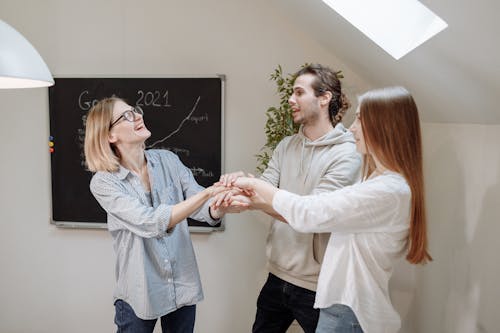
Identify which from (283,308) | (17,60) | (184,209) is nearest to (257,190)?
(184,209)

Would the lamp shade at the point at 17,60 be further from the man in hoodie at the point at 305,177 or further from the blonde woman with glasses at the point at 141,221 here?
the man in hoodie at the point at 305,177

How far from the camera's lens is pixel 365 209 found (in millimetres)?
1342

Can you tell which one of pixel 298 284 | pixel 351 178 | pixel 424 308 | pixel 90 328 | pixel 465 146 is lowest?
pixel 90 328

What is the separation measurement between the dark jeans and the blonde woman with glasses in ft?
1.06

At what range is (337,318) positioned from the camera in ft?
4.77

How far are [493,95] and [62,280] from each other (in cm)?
282

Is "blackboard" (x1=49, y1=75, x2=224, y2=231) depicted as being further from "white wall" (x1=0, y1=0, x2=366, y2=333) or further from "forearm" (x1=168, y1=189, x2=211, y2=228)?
"forearm" (x1=168, y1=189, x2=211, y2=228)

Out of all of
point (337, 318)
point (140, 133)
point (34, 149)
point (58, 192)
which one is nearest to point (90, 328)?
point (58, 192)

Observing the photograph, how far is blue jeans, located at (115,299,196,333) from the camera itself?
1821mm

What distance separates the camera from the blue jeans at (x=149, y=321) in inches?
71.7

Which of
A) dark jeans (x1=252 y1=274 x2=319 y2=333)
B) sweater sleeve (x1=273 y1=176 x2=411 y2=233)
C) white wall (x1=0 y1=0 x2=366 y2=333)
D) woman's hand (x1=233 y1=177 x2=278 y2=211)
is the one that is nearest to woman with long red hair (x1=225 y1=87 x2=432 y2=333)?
sweater sleeve (x1=273 y1=176 x2=411 y2=233)

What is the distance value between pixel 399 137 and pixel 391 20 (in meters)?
0.61

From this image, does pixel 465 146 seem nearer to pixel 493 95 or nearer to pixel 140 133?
pixel 493 95

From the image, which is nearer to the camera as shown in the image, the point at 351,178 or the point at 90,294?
the point at 351,178
